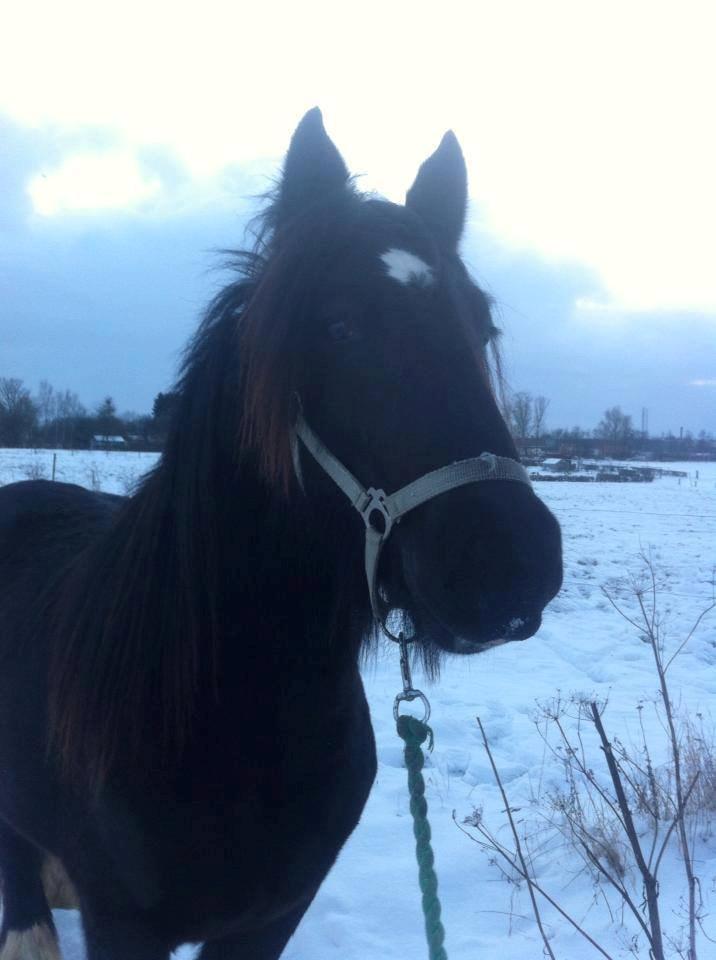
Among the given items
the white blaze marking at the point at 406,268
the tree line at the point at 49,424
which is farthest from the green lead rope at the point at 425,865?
the tree line at the point at 49,424

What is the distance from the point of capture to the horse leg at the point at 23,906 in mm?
2863

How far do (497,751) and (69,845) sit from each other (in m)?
3.17

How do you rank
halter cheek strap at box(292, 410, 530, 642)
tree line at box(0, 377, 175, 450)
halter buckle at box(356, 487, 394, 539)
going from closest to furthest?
halter cheek strap at box(292, 410, 530, 642) → halter buckle at box(356, 487, 394, 539) → tree line at box(0, 377, 175, 450)

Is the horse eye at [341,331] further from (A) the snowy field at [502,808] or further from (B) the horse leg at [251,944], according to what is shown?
(B) the horse leg at [251,944]

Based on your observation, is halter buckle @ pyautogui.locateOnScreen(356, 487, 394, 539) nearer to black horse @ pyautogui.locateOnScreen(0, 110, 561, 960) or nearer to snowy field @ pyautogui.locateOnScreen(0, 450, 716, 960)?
black horse @ pyautogui.locateOnScreen(0, 110, 561, 960)

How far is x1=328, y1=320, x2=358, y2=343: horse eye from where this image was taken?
154 centimetres

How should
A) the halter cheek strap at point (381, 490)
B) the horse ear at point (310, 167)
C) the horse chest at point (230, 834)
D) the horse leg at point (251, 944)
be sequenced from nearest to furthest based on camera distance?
the halter cheek strap at point (381, 490), the horse chest at point (230, 834), the horse ear at point (310, 167), the horse leg at point (251, 944)

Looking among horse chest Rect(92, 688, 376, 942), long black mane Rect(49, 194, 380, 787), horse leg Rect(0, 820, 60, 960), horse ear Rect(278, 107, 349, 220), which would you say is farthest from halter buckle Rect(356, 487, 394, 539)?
horse leg Rect(0, 820, 60, 960)

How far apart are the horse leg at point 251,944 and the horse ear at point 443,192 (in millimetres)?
1907

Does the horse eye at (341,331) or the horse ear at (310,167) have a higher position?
the horse ear at (310,167)

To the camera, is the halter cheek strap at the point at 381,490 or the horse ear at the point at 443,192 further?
the horse ear at the point at 443,192

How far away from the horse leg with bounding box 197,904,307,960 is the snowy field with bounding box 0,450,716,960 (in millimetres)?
780

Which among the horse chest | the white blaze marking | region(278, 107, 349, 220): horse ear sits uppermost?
region(278, 107, 349, 220): horse ear

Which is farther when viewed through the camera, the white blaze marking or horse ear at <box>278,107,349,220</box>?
horse ear at <box>278,107,349,220</box>
